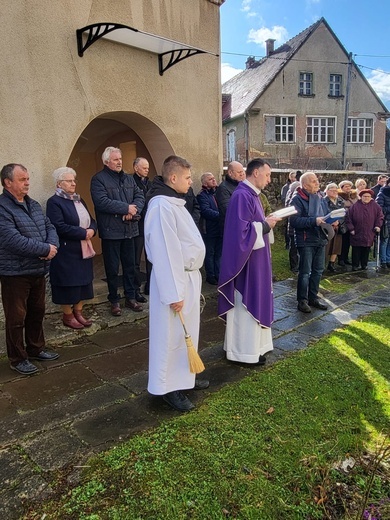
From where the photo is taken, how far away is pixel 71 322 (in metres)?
4.91

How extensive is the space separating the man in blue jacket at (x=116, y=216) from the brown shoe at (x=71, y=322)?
22.0 inches

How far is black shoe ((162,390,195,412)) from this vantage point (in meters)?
3.19

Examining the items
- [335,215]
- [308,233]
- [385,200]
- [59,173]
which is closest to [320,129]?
[385,200]

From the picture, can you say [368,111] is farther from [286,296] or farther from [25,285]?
[25,285]

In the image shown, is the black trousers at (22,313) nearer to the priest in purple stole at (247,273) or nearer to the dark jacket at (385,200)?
the priest in purple stole at (247,273)

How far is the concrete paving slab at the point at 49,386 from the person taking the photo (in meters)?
3.42

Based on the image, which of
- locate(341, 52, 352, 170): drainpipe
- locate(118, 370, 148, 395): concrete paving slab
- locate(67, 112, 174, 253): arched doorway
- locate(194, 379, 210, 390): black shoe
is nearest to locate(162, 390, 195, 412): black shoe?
locate(194, 379, 210, 390): black shoe

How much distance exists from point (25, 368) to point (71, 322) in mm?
1061

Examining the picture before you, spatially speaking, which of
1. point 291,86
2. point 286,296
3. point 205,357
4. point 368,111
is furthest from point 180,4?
point 368,111

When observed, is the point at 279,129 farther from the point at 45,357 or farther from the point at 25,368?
the point at 25,368

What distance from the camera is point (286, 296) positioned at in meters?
6.55

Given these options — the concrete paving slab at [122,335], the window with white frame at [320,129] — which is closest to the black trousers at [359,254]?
the concrete paving slab at [122,335]

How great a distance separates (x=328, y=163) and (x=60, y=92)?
2507 centimetres

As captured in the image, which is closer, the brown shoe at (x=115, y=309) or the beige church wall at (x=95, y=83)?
the beige church wall at (x=95, y=83)
